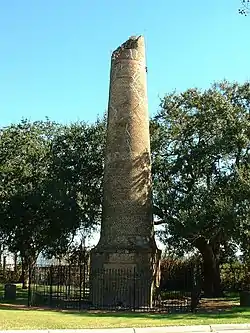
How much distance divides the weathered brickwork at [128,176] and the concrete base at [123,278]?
0.13ft

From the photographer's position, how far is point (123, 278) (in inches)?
850

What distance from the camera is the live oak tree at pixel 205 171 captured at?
23734 mm

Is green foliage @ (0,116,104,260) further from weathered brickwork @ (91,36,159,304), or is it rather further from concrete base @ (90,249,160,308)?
concrete base @ (90,249,160,308)

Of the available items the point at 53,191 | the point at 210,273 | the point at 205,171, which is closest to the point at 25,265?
the point at 53,191

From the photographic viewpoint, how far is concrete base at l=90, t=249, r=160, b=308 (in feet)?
70.1

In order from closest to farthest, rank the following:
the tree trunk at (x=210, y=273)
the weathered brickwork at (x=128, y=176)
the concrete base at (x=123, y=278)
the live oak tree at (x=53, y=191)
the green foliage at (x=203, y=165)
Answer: the concrete base at (x=123, y=278), the weathered brickwork at (x=128, y=176), the green foliage at (x=203, y=165), the live oak tree at (x=53, y=191), the tree trunk at (x=210, y=273)

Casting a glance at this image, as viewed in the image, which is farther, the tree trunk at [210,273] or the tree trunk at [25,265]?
the tree trunk at [25,265]

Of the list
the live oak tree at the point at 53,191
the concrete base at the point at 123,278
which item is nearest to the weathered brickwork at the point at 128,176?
the concrete base at the point at 123,278

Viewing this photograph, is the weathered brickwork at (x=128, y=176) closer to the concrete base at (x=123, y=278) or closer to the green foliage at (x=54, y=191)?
the concrete base at (x=123, y=278)

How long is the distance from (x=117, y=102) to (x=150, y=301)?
8696mm

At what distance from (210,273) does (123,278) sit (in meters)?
10.7

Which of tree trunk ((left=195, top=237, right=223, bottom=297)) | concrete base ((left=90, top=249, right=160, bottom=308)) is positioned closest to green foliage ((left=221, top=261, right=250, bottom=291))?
tree trunk ((left=195, top=237, right=223, bottom=297))

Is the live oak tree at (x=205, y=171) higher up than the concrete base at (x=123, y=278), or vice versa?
the live oak tree at (x=205, y=171)

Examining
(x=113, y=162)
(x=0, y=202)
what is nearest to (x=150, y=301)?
(x=113, y=162)
